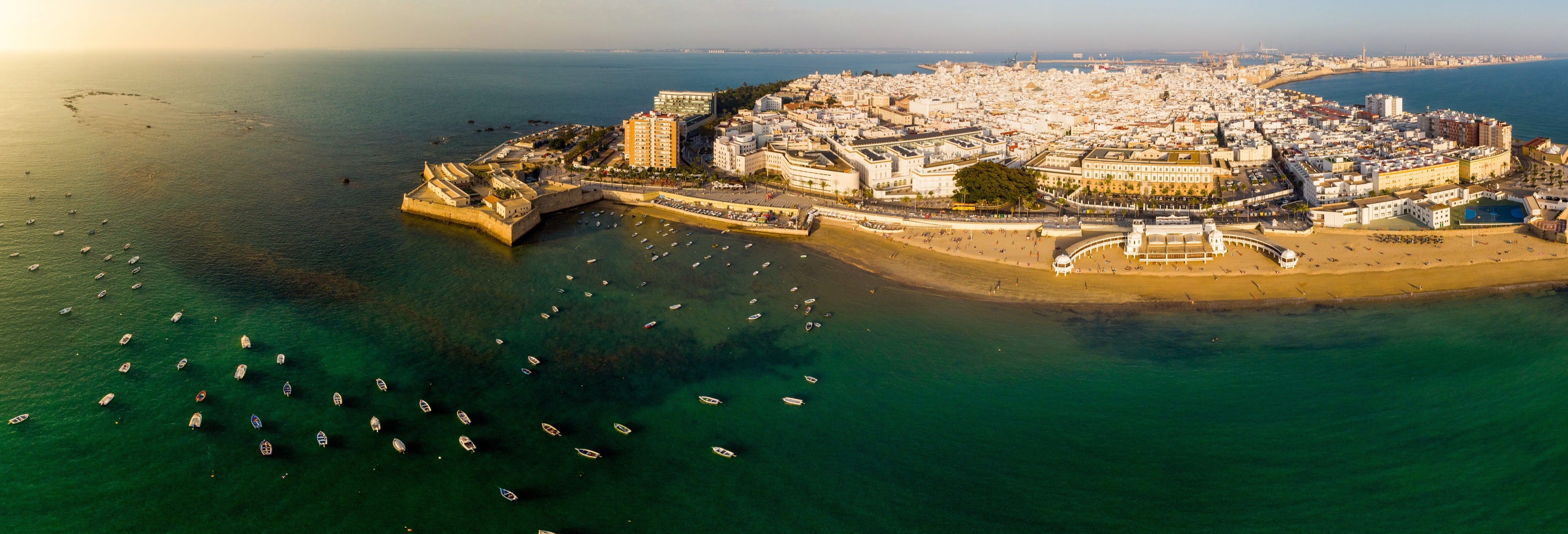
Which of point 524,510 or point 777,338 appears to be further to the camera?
point 777,338

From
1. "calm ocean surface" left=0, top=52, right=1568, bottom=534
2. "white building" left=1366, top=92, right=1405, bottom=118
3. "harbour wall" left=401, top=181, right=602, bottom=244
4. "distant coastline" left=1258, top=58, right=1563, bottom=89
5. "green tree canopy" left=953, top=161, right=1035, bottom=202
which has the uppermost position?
"distant coastline" left=1258, top=58, right=1563, bottom=89

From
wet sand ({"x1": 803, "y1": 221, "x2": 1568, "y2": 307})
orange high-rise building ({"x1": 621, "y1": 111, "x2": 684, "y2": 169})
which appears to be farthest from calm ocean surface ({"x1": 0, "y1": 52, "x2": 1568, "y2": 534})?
orange high-rise building ({"x1": 621, "y1": 111, "x2": 684, "y2": 169})

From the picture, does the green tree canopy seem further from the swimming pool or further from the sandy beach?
the swimming pool

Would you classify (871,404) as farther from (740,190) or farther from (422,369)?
(740,190)

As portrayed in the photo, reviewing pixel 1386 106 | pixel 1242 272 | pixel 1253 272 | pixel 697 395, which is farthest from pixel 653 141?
pixel 1386 106

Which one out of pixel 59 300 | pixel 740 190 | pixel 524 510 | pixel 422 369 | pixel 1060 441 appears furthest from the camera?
pixel 740 190

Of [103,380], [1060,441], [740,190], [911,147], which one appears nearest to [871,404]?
[1060,441]
